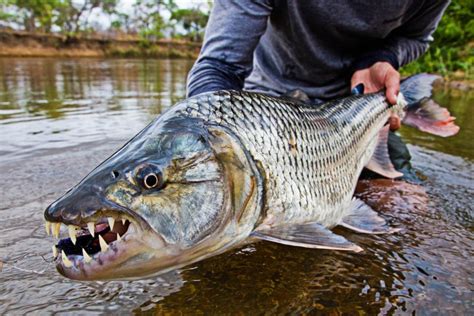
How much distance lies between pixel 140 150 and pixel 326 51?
2052 mm

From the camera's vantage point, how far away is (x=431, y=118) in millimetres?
3002

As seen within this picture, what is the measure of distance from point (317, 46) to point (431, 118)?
38.6 inches

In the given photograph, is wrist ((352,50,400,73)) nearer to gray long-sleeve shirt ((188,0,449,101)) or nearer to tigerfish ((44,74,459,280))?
gray long-sleeve shirt ((188,0,449,101))

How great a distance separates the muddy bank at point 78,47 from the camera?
97.1 ft

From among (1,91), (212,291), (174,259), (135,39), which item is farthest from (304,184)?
(135,39)

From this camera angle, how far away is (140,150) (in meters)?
1.32

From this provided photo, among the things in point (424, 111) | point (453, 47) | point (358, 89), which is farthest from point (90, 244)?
point (453, 47)

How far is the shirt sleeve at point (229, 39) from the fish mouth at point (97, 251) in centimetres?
110

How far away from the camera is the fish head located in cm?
116

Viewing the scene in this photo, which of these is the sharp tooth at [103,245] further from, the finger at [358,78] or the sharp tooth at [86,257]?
the finger at [358,78]

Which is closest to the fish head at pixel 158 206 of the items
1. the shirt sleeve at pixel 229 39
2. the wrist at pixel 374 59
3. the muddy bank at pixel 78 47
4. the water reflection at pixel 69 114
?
the shirt sleeve at pixel 229 39

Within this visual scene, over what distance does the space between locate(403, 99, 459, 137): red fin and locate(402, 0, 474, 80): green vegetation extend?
10751 millimetres

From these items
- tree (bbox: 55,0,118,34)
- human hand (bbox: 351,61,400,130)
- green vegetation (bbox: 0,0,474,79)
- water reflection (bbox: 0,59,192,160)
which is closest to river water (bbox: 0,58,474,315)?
human hand (bbox: 351,61,400,130)

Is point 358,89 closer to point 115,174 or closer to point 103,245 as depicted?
point 115,174
